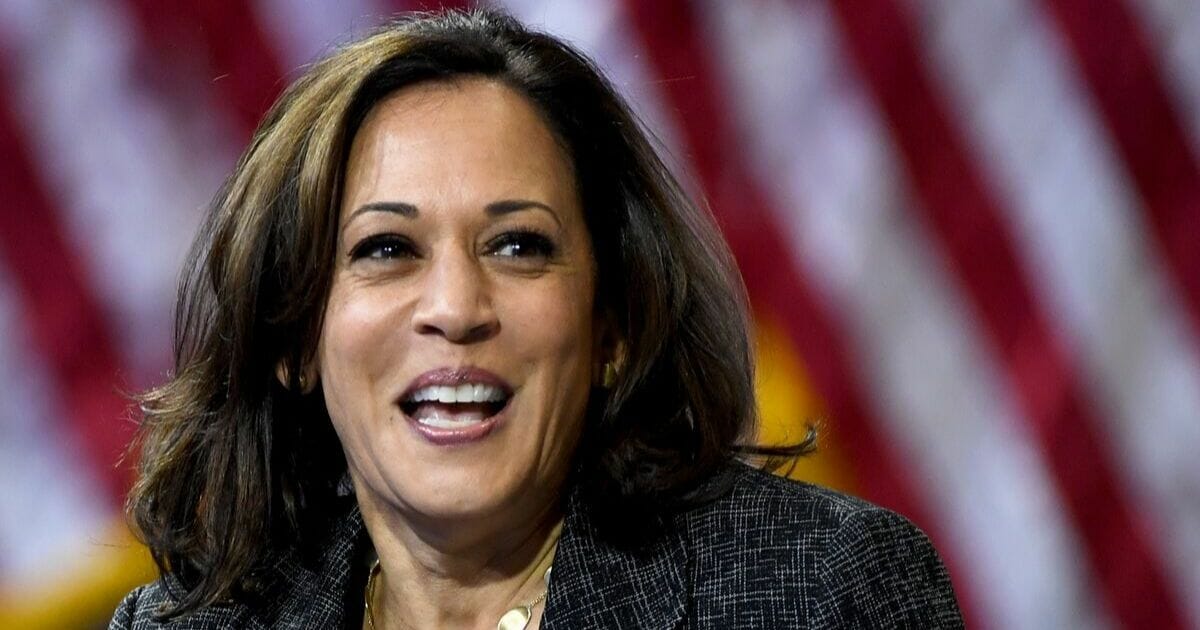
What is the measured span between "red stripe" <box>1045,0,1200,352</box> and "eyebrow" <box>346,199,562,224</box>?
0.78 meters

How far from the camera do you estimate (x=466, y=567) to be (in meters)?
1.60

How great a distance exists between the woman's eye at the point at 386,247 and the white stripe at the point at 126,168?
57 centimetres

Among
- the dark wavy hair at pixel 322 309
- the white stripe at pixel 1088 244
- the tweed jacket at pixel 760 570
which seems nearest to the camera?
the tweed jacket at pixel 760 570

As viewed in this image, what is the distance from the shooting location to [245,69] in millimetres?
1997

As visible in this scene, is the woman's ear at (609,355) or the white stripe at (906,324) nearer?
the woman's ear at (609,355)

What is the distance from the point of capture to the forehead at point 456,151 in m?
1.48

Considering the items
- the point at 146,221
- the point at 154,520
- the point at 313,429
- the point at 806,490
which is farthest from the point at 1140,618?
the point at 146,221

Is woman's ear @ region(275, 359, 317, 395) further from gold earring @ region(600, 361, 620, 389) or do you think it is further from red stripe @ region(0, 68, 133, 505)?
red stripe @ region(0, 68, 133, 505)

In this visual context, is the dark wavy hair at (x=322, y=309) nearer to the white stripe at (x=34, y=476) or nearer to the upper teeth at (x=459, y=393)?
the upper teeth at (x=459, y=393)

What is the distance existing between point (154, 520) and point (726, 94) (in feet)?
2.66

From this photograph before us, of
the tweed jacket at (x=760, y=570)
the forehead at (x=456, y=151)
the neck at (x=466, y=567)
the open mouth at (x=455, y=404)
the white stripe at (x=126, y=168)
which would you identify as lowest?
the tweed jacket at (x=760, y=570)

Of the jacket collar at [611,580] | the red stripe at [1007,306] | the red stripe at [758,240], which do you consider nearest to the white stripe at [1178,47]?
the red stripe at [1007,306]

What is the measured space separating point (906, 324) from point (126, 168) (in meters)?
0.95

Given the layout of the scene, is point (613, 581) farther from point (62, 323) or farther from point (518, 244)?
point (62, 323)
